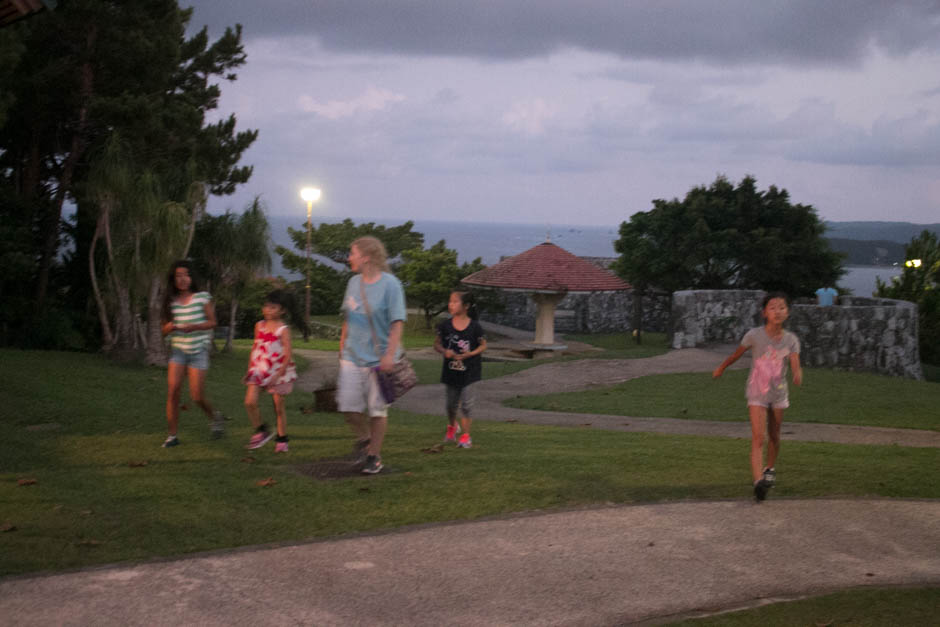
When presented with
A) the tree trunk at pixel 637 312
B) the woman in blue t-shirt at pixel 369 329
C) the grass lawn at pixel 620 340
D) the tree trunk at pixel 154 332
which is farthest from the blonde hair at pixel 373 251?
the tree trunk at pixel 637 312

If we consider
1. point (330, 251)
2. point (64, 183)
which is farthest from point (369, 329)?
point (330, 251)

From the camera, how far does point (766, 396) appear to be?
287 inches

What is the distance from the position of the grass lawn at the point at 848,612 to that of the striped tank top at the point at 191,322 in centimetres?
546

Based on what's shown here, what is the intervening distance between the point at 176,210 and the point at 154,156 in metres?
4.79

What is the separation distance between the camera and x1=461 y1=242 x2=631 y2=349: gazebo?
30.9 meters

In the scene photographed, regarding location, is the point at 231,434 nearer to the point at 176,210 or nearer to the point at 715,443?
the point at 715,443

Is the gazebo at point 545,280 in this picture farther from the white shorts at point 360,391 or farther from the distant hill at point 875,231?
the distant hill at point 875,231

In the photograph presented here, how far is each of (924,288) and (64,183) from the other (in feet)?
92.4

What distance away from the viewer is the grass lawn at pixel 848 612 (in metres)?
4.71

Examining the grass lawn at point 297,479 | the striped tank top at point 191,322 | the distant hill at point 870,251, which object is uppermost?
the distant hill at point 870,251

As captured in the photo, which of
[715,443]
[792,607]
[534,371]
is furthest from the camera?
[534,371]

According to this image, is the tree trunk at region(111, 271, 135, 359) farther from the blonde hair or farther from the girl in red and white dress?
the blonde hair

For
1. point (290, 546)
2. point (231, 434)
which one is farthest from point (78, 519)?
point (231, 434)

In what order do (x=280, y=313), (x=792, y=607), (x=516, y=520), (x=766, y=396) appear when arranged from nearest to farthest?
(x=792, y=607) → (x=516, y=520) → (x=766, y=396) → (x=280, y=313)
